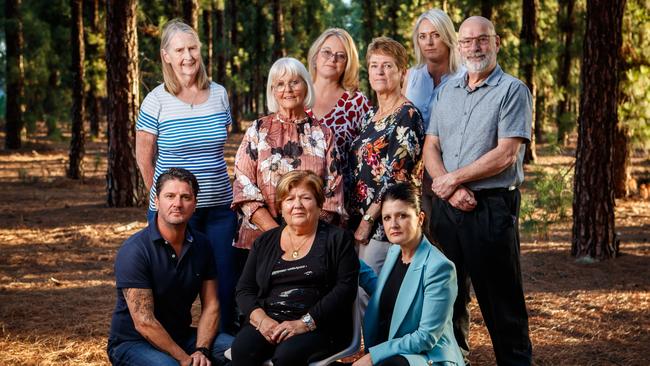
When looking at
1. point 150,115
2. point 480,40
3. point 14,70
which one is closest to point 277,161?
point 150,115

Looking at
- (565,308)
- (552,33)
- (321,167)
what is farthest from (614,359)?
(552,33)

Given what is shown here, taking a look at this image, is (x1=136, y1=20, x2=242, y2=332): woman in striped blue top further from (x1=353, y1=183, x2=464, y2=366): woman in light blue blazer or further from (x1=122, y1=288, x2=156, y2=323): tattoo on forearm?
(x1=353, y1=183, x2=464, y2=366): woman in light blue blazer

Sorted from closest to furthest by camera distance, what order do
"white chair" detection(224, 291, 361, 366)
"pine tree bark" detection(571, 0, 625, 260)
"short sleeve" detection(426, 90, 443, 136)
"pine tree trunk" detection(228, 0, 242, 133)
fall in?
1. "white chair" detection(224, 291, 361, 366)
2. "short sleeve" detection(426, 90, 443, 136)
3. "pine tree bark" detection(571, 0, 625, 260)
4. "pine tree trunk" detection(228, 0, 242, 133)

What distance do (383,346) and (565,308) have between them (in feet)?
12.2

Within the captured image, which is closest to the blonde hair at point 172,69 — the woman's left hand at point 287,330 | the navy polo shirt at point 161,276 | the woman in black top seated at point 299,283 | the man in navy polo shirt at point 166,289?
the man in navy polo shirt at point 166,289

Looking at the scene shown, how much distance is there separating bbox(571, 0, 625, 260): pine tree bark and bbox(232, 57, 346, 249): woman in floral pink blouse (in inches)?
202

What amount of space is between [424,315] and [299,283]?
0.67m

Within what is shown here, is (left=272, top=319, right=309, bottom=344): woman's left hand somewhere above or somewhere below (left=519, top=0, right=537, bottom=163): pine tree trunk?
below

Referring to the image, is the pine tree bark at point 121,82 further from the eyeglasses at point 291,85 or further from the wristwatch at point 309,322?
the wristwatch at point 309,322

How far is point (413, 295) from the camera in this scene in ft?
12.9

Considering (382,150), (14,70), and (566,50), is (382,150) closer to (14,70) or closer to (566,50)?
(14,70)

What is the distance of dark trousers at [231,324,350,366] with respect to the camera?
12.4ft

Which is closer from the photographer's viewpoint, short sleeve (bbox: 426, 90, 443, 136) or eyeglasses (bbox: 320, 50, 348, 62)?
short sleeve (bbox: 426, 90, 443, 136)

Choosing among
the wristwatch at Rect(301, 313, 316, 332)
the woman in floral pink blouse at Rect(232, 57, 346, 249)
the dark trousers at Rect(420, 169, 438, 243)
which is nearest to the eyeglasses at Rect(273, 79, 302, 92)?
the woman in floral pink blouse at Rect(232, 57, 346, 249)
